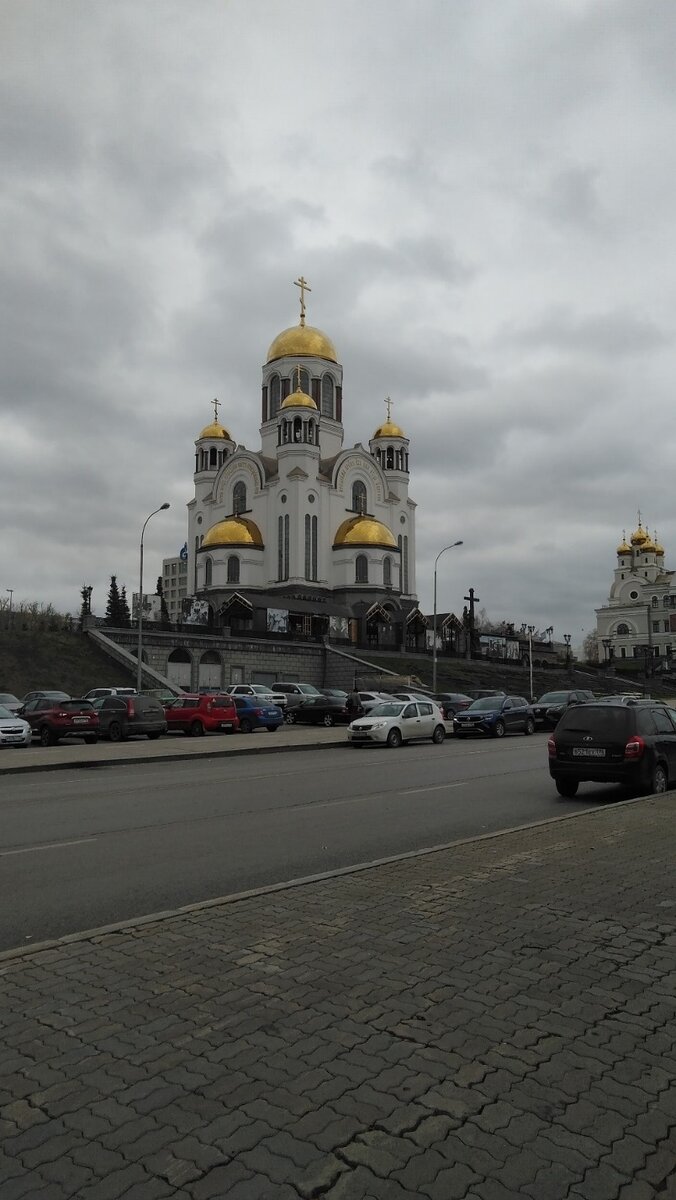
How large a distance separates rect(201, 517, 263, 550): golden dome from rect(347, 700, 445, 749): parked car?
4854 centimetres

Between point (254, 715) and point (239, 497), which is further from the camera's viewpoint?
point (239, 497)

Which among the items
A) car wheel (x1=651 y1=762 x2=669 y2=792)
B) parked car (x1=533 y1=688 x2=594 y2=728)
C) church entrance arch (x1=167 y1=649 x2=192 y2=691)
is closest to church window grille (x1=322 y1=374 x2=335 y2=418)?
church entrance arch (x1=167 y1=649 x2=192 y2=691)

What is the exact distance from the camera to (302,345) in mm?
79812

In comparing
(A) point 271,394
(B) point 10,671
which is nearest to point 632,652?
(A) point 271,394

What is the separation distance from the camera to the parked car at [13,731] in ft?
78.8

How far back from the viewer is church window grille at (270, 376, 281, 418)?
80812 mm

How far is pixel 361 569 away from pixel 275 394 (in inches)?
788

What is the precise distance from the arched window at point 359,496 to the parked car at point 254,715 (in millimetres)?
48814

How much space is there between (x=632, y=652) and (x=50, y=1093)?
12447 centimetres

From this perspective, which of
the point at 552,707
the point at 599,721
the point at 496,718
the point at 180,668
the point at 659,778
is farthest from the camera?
the point at 180,668

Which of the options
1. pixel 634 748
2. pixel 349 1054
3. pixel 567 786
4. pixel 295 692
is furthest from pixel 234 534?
pixel 349 1054

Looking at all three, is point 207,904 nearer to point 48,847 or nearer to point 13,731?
point 48,847

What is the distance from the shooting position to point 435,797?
42.4 ft

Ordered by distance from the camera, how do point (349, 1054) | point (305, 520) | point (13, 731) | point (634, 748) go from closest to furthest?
point (349, 1054)
point (634, 748)
point (13, 731)
point (305, 520)
